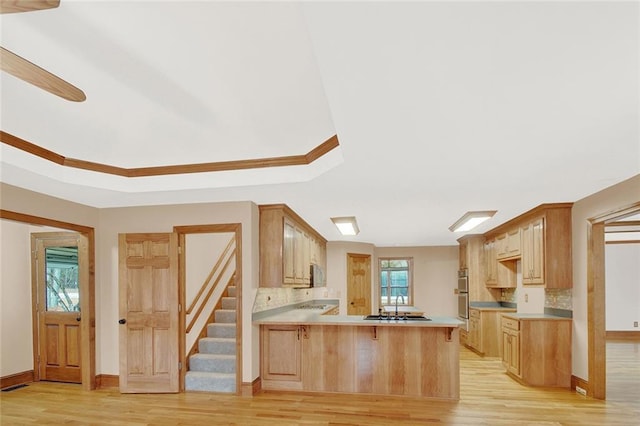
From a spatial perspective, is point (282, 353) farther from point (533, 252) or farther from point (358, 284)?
point (358, 284)

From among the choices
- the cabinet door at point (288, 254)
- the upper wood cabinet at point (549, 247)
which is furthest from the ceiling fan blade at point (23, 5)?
the upper wood cabinet at point (549, 247)

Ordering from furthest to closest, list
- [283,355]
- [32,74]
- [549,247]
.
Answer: [549,247]
[283,355]
[32,74]

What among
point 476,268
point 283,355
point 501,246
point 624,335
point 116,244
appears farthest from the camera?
point 624,335

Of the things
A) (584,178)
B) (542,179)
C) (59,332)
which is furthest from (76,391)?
(584,178)

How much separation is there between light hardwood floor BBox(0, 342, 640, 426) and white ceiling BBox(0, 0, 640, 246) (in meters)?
2.34

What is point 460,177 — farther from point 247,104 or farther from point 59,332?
point 59,332

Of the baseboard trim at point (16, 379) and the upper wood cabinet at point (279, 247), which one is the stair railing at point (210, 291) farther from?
the baseboard trim at point (16, 379)

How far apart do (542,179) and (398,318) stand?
2.38 metres

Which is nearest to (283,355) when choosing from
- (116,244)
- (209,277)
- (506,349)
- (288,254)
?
(288,254)

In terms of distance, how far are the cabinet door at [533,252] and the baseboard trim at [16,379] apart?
7.04m

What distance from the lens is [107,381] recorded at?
5.28 meters

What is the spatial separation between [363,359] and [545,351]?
7.80 ft

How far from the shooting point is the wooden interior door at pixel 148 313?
5004mm

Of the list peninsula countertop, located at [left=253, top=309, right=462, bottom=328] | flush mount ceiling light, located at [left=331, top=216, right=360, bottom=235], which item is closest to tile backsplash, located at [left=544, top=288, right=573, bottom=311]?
peninsula countertop, located at [left=253, top=309, right=462, bottom=328]
